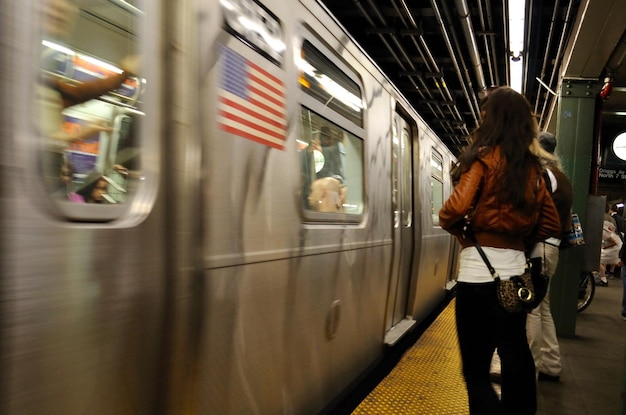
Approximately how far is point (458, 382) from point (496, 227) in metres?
1.83

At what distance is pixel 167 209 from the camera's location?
1.54 metres

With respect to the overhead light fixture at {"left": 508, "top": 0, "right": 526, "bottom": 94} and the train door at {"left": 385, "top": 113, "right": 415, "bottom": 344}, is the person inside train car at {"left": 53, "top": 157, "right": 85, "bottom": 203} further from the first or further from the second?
the overhead light fixture at {"left": 508, "top": 0, "right": 526, "bottom": 94}

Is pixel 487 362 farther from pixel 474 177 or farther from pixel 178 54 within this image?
pixel 178 54

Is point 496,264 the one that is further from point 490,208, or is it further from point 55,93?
point 55,93

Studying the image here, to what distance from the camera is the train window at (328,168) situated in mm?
2568

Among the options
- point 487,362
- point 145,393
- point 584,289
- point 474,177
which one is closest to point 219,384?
point 145,393

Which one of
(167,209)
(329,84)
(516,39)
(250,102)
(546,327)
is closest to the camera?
(167,209)

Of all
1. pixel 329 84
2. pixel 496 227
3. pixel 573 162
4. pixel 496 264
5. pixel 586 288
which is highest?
pixel 329 84

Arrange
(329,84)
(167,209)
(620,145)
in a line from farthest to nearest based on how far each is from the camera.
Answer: (620,145) → (329,84) → (167,209)

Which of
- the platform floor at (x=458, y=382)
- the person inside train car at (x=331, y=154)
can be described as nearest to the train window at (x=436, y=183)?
the platform floor at (x=458, y=382)

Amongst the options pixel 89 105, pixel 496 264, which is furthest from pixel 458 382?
pixel 89 105

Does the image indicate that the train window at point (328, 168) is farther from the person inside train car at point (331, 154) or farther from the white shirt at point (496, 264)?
the white shirt at point (496, 264)

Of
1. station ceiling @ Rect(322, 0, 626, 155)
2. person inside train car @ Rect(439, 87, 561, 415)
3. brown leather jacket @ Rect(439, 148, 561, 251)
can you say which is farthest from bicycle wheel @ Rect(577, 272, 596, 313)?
brown leather jacket @ Rect(439, 148, 561, 251)

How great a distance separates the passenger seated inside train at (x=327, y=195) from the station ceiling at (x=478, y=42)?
2.88 m
